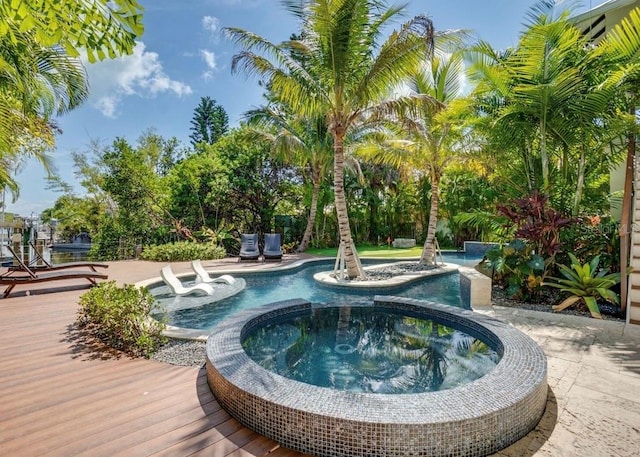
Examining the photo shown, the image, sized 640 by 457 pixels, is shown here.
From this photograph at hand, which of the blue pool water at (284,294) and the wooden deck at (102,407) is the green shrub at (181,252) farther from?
the wooden deck at (102,407)

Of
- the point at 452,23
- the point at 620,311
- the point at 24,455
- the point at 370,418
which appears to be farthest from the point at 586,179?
the point at 24,455

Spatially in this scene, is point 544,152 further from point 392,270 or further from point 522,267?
point 392,270

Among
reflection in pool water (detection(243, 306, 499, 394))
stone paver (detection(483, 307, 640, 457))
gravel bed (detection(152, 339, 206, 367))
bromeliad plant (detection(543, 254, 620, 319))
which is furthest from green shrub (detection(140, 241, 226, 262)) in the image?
bromeliad plant (detection(543, 254, 620, 319))

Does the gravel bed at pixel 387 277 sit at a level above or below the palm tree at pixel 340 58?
below

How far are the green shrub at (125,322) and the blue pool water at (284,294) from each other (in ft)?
3.51

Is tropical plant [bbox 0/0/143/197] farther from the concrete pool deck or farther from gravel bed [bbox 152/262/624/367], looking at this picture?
gravel bed [bbox 152/262/624/367]

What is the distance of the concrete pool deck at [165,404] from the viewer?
2.56 meters

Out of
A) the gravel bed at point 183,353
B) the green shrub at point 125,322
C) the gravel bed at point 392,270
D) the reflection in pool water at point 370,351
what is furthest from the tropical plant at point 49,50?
the gravel bed at point 392,270

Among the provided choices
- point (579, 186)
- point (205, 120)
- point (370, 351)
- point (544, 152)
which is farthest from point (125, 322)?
point (205, 120)

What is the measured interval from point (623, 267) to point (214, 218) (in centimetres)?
1625

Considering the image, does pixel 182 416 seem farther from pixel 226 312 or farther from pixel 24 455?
pixel 226 312

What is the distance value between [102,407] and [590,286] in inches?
298

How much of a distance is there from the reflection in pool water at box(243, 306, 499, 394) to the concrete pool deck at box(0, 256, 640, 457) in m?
1.00

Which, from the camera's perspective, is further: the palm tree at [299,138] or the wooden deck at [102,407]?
the palm tree at [299,138]
